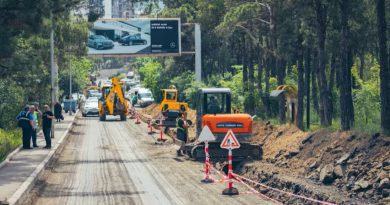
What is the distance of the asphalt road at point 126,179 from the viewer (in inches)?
800

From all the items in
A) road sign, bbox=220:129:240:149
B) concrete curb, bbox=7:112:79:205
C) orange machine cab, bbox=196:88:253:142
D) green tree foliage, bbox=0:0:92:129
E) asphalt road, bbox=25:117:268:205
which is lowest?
asphalt road, bbox=25:117:268:205

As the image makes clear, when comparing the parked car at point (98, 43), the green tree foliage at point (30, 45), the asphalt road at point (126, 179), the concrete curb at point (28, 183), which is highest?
the parked car at point (98, 43)

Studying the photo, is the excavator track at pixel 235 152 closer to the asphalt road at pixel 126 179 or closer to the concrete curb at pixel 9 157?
the asphalt road at pixel 126 179

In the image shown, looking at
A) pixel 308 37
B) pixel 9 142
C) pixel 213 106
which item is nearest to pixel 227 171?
pixel 213 106

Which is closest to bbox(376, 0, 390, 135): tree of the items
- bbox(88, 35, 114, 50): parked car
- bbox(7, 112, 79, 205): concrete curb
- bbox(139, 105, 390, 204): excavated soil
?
bbox(139, 105, 390, 204): excavated soil

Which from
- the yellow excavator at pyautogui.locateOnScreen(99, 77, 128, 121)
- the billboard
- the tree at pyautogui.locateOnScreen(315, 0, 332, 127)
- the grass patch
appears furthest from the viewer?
the billboard

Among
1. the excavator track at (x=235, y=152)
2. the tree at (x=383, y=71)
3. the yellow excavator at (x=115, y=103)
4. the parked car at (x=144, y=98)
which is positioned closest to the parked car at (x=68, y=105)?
the yellow excavator at (x=115, y=103)

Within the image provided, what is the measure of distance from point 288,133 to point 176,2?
144 feet

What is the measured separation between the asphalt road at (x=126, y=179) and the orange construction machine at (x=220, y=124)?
735 millimetres

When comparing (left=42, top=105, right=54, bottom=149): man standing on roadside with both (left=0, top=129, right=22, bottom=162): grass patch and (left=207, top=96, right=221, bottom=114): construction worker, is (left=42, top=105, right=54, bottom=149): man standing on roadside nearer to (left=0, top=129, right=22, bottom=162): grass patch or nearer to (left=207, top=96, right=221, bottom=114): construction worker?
(left=0, top=129, right=22, bottom=162): grass patch

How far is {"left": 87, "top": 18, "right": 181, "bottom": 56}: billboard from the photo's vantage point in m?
67.8

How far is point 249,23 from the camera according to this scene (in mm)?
50125

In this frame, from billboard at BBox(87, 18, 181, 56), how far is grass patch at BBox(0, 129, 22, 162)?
2804 cm

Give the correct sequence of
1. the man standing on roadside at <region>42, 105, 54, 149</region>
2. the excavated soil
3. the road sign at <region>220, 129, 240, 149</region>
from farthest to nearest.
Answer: the man standing on roadside at <region>42, 105, 54, 149</region> → the road sign at <region>220, 129, 240, 149</region> → the excavated soil
